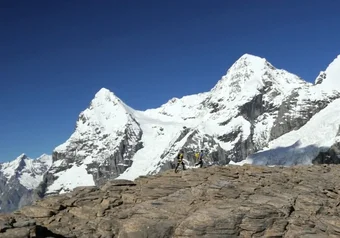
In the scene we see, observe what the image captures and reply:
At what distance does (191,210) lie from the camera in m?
34.9

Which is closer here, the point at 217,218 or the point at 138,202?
the point at 217,218

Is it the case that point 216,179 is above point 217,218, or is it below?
above

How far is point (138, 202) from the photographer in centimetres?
3688

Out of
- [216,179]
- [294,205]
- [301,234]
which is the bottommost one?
[301,234]

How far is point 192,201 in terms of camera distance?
118 feet

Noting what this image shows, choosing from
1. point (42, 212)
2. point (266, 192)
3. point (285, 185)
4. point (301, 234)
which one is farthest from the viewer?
point (285, 185)

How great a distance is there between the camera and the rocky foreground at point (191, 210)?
107 ft

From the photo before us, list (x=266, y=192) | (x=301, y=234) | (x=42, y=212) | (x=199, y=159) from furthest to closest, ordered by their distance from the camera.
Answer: (x=199, y=159) → (x=266, y=192) → (x=42, y=212) → (x=301, y=234)

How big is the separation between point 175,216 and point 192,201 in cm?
240

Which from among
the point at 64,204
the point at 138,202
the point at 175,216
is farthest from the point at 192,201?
the point at 64,204

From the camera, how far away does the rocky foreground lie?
32688 millimetres

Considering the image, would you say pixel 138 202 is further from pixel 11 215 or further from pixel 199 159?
pixel 199 159

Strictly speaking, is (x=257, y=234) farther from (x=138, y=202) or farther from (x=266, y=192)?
(x=138, y=202)

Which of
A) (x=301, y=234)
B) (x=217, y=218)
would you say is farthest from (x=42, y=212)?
(x=301, y=234)
